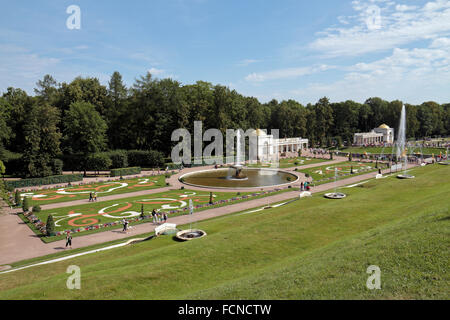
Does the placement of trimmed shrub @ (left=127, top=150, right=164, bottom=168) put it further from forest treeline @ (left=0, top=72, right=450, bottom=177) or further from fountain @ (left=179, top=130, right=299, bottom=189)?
fountain @ (left=179, top=130, right=299, bottom=189)

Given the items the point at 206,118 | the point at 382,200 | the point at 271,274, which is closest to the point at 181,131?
the point at 206,118

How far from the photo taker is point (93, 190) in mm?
46594

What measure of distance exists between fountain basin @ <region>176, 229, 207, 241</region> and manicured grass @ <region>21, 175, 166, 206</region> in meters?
23.6

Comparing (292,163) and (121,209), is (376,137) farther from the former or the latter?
(121,209)

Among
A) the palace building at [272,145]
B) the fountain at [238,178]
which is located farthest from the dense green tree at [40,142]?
the palace building at [272,145]

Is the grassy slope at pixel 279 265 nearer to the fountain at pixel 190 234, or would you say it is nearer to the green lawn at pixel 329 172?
the fountain at pixel 190 234

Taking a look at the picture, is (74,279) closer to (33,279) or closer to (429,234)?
(33,279)

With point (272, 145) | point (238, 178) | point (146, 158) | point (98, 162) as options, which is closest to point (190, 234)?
point (238, 178)

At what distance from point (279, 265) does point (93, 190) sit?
3879 cm

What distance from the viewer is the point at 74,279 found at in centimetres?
1461

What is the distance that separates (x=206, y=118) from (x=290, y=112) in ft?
152

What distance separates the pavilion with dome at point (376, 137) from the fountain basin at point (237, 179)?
68.4m

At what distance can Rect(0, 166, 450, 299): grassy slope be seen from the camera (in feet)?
36.9

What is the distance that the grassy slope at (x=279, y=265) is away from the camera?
11.2m
